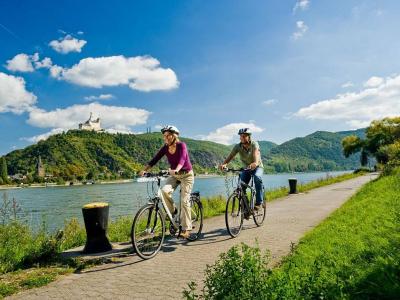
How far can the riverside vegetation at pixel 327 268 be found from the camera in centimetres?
340

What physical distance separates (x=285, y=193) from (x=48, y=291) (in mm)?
18031

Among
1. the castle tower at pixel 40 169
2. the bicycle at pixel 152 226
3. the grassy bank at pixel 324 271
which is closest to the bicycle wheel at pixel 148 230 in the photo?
the bicycle at pixel 152 226

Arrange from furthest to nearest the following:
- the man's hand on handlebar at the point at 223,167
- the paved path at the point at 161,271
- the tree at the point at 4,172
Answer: the tree at the point at 4,172 → the man's hand on handlebar at the point at 223,167 → the paved path at the point at 161,271

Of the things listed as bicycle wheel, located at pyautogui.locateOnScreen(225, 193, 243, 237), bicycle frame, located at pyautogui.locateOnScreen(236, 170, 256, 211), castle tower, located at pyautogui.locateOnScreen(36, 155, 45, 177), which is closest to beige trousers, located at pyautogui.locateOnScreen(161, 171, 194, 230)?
bicycle wheel, located at pyautogui.locateOnScreen(225, 193, 243, 237)

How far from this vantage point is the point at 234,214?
870cm

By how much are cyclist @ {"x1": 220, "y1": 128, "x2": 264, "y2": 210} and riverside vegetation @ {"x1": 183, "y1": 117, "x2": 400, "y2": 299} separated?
212 cm

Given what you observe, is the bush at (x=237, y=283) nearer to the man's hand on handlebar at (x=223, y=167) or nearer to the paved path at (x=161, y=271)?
the paved path at (x=161, y=271)

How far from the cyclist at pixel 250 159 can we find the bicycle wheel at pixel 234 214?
755mm

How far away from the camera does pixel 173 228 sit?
773cm

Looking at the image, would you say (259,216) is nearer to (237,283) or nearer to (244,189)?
(244,189)

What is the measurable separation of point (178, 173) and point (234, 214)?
186cm

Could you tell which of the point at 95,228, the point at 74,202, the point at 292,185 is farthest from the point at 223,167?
the point at 74,202

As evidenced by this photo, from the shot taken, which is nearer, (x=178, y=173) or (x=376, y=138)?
(x=178, y=173)

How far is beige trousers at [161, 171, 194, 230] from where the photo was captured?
7496mm
